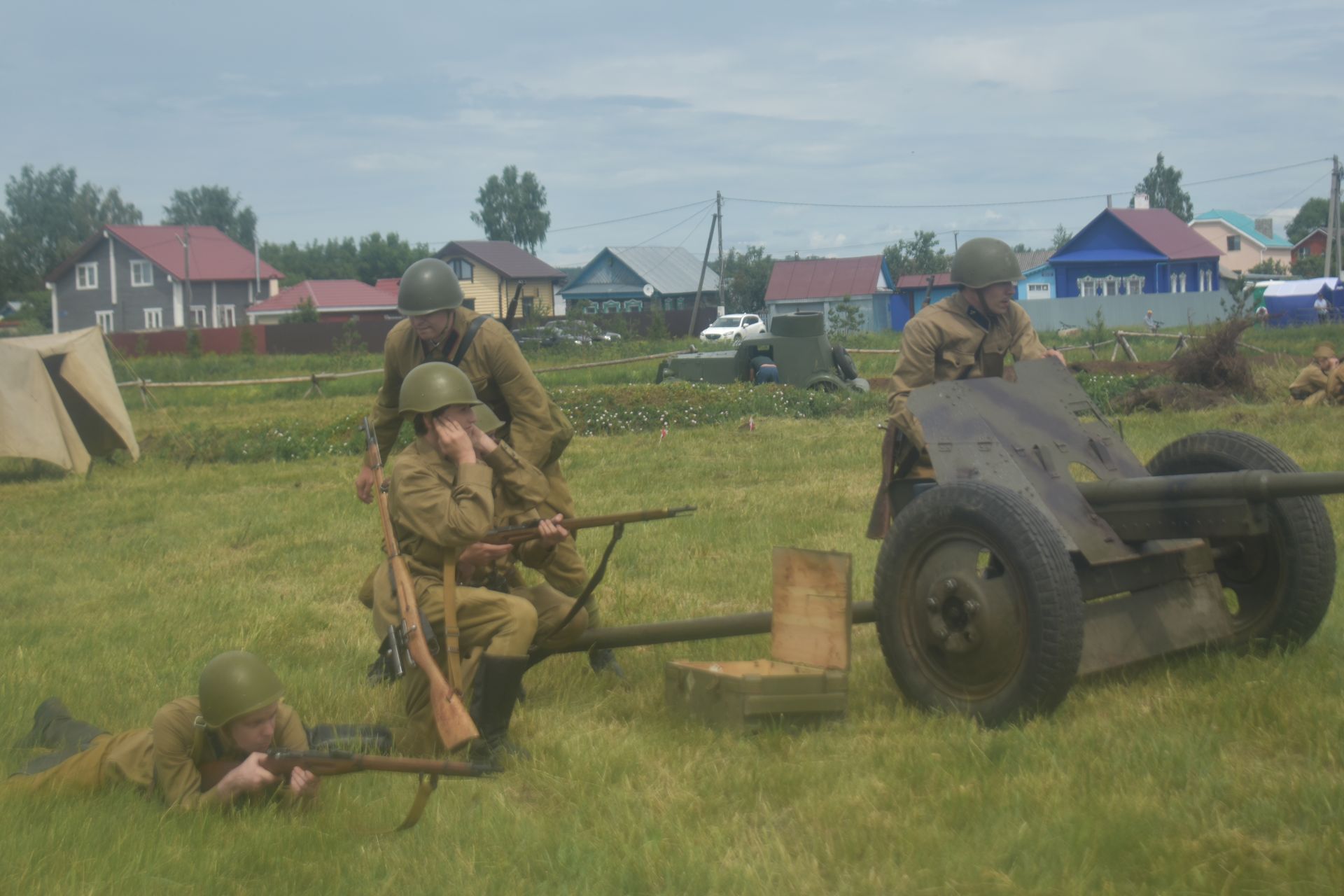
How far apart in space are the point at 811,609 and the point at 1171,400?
14037 mm

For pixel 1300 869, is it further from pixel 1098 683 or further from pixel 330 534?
pixel 330 534

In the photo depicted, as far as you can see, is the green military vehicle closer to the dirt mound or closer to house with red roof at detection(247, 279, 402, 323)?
the dirt mound

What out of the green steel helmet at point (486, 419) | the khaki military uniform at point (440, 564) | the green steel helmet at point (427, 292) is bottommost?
the khaki military uniform at point (440, 564)

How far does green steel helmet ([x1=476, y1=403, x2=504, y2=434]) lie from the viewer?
6281mm

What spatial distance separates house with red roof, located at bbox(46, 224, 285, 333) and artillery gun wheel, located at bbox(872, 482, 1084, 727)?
243 ft

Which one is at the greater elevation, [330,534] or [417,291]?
[417,291]

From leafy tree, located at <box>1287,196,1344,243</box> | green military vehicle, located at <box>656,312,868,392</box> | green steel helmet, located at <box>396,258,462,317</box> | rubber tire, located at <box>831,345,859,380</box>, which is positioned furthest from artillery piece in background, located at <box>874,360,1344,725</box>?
leafy tree, located at <box>1287,196,1344,243</box>

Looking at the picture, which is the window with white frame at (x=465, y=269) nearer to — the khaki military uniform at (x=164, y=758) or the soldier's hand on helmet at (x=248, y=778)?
the khaki military uniform at (x=164, y=758)

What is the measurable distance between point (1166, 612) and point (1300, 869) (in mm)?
2075

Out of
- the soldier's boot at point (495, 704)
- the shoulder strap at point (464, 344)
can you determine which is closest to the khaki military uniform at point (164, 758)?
the soldier's boot at point (495, 704)

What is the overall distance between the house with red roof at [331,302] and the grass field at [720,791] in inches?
2629

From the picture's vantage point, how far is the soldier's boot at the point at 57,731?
5625mm

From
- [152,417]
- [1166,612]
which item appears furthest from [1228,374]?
[152,417]

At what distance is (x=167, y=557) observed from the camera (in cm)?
1086
